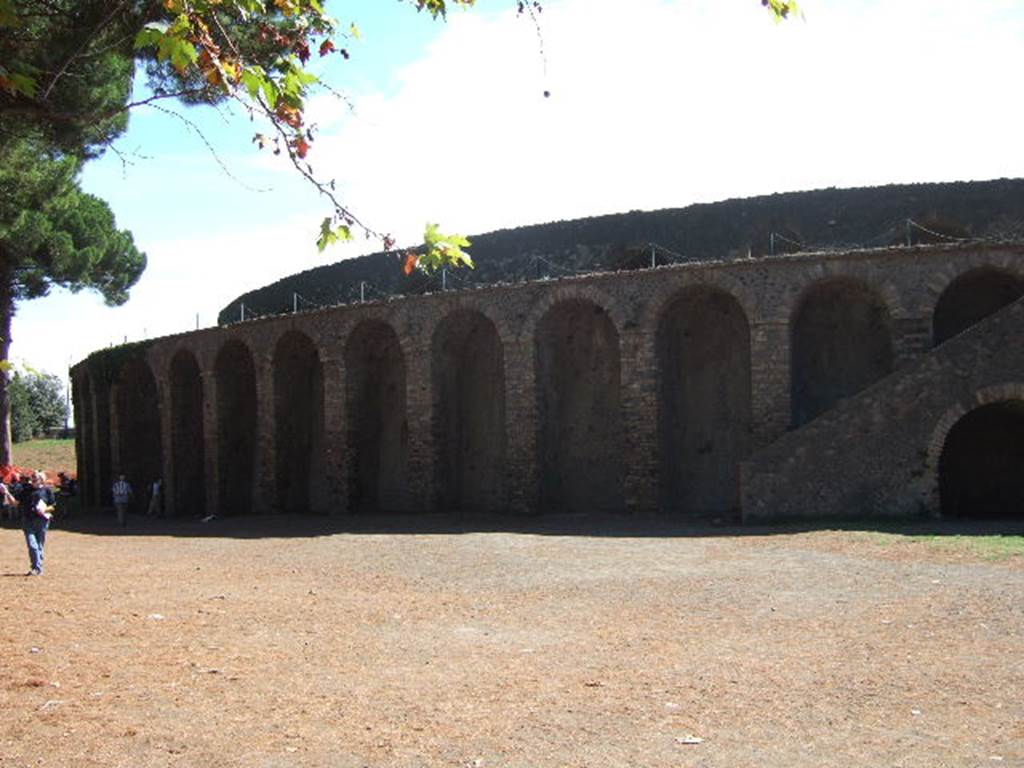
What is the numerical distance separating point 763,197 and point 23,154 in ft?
41.4

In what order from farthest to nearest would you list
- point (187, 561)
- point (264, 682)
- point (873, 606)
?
1. point (187, 561)
2. point (873, 606)
3. point (264, 682)

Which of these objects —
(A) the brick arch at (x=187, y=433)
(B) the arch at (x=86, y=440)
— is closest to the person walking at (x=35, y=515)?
(A) the brick arch at (x=187, y=433)

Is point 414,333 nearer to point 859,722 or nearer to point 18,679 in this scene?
point 18,679

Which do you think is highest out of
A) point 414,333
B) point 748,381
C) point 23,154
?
point 23,154

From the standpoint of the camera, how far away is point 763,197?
63.6 feet

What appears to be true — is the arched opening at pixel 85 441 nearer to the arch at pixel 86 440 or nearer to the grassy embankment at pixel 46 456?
the arch at pixel 86 440

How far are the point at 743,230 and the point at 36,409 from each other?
4873 cm

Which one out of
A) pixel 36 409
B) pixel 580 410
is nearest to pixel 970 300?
pixel 580 410

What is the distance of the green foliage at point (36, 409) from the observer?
163ft

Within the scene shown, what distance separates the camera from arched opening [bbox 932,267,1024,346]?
15.7 metres

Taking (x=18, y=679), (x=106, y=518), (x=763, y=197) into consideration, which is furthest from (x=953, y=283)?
(x=106, y=518)

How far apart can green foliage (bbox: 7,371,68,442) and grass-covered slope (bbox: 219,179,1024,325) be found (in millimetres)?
31787

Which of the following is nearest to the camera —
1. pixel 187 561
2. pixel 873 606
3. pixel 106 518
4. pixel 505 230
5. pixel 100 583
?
pixel 873 606

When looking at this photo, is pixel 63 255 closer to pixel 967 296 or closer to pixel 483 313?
pixel 483 313
